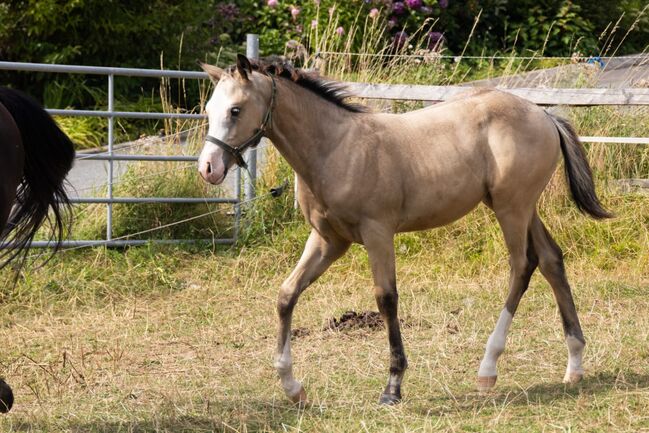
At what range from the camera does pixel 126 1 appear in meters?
13.8

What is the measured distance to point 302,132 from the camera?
5074mm

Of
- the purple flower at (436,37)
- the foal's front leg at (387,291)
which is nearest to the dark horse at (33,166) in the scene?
the foal's front leg at (387,291)

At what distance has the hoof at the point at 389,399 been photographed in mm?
4949

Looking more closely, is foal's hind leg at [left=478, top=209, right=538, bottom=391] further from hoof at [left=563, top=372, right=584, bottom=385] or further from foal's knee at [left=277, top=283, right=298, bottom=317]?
foal's knee at [left=277, top=283, right=298, bottom=317]

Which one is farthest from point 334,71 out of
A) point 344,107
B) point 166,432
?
point 166,432

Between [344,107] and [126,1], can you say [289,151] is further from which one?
[126,1]

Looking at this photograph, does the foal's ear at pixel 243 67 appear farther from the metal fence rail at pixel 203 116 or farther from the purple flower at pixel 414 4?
the purple flower at pixel 414 4

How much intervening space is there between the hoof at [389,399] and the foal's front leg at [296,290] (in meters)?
0.39

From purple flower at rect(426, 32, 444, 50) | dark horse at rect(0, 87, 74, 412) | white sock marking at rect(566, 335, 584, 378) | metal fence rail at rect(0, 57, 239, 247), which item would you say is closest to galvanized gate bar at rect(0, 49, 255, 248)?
metal fence rail at rect(0, 57, 239, 247)

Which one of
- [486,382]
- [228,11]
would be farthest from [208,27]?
[486,382]

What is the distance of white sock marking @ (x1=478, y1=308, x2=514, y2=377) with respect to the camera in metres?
5.30

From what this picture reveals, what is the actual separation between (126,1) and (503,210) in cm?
953

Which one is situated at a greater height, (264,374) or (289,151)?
(289,151)

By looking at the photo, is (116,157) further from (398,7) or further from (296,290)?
(398,7)
